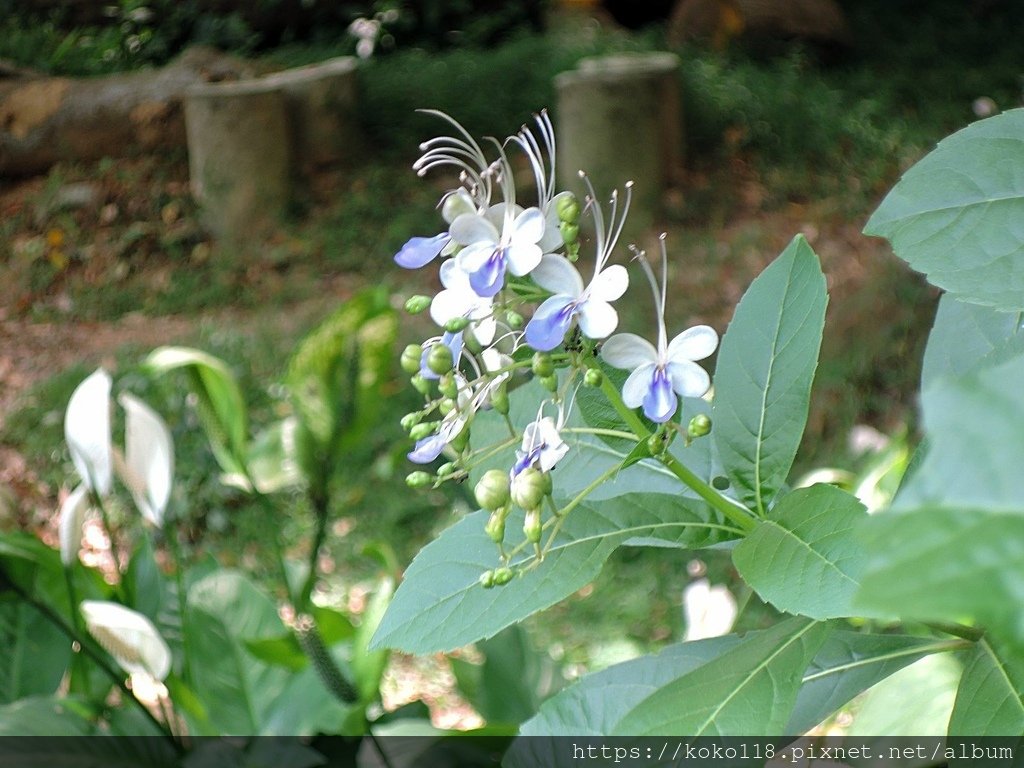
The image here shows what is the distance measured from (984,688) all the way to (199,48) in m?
4.07

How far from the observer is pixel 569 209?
38cm

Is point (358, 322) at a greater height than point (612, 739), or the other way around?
point (612, 739)

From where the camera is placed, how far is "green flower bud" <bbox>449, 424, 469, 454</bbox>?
0.40 metres

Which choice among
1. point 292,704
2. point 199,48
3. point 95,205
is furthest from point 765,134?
point 292,704

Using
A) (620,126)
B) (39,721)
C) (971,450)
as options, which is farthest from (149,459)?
(620,126)

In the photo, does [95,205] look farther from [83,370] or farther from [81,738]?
[81,738]

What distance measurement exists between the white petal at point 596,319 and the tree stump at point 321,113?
3766 mm

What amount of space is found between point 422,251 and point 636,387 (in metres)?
0.10

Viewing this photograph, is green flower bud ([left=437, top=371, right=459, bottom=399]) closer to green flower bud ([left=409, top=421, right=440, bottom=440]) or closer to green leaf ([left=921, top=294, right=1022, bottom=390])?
green flower bud ([left=409, top=421, right=440, bottom=440])

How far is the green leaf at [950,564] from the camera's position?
18 centimetres

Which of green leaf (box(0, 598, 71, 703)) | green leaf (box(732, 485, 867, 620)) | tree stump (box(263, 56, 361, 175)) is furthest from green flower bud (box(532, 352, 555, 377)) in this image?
tree stump (box(263, 56, 361, 175))

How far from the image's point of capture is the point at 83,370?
2918mm

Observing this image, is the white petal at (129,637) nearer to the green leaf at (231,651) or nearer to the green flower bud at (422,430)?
the green leaf at (231,651)

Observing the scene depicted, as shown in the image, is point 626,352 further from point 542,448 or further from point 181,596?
point 181,596
